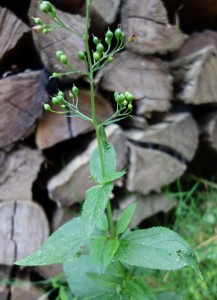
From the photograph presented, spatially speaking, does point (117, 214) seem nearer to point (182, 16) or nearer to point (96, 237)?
point (96, 237)

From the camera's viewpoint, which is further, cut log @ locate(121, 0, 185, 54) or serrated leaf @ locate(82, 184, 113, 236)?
cut log @ locate(121, 0, 185, 54)

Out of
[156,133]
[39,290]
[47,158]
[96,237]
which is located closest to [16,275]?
[39,290]

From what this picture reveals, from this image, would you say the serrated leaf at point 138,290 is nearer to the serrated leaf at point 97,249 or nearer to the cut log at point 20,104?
the serrated leaf at point 97,249

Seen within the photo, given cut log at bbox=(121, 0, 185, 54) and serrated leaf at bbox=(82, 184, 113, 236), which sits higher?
cut log at bbox=(121, 0, 185, 54)

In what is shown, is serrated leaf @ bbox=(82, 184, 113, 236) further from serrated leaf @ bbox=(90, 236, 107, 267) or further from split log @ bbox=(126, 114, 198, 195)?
split log @ bbox=(126, 114, 198, 195)

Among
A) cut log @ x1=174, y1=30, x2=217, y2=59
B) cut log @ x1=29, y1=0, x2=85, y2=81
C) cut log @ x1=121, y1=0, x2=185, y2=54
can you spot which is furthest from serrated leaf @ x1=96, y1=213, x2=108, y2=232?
cut log @ x1=174, y1=30, x2=217, y2=59

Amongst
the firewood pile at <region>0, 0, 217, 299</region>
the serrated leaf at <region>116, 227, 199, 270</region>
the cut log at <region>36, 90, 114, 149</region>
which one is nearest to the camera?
the serrated leaf at <region>116, 227, 199, 270</region>

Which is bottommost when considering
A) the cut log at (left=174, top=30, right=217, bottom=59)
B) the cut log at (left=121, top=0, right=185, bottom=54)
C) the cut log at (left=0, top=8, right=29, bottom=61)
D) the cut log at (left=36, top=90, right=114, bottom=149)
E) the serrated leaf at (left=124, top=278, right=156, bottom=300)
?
the serrated leaf at (left=124, top=278, right=156, bottom=300)
